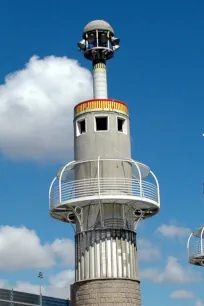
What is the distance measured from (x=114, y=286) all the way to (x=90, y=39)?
2165 cm

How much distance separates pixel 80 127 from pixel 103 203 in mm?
7265

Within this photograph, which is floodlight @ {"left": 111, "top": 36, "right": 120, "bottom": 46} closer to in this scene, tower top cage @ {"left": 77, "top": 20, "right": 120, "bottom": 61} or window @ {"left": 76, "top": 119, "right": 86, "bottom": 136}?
tower top cage @ {"left": 77, "top": 20, "right": 120, "bottom": 61}

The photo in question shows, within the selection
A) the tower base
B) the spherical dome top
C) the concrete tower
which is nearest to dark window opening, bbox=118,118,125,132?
the concrete tower

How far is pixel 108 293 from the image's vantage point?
49625mm

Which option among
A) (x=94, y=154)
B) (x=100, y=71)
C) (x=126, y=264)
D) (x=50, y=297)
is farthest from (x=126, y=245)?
(x=50, y=297)

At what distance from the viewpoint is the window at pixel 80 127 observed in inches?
2169

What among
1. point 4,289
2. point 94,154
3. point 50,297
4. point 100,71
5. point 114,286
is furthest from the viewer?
point 50,297

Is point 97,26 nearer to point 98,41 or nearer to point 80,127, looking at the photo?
point 98,41

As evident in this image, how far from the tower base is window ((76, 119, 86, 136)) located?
40.5 feet


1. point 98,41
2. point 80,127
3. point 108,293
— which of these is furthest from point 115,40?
point 108,293

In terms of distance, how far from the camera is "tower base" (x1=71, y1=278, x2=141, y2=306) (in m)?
49.5

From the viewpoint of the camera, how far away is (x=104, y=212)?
52031 mm

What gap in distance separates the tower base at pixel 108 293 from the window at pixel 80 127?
40.5 ft

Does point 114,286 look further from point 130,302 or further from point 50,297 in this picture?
point 50,297
